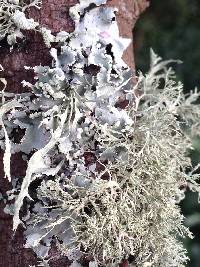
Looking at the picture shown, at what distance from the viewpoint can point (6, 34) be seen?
0.84 m

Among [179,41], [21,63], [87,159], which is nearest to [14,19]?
[21,63]

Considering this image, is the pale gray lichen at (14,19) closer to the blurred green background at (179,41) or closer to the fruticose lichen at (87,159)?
the fruticose lichen at (87,159)

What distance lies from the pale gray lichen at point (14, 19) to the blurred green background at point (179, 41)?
150 centimetres

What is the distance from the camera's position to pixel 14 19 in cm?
83

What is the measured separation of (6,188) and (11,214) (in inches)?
1.4

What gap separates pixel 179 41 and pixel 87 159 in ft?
6.64

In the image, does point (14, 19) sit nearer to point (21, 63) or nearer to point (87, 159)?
point (21, 63)

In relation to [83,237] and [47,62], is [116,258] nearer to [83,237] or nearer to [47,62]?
[83,237]

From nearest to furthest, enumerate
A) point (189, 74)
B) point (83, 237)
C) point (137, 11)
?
point (83, 237) → point (137, 11) → point (189, 74)

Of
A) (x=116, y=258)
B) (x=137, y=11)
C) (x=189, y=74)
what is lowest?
(x=116, y=258)

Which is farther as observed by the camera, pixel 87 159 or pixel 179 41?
pixel 179 41

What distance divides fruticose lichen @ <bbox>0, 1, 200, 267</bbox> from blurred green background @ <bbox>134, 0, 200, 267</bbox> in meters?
1.44

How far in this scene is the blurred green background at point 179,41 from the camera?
92.7 inches

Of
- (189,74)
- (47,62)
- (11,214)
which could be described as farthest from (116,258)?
(189,74)
